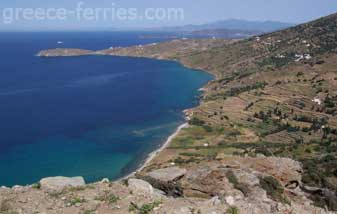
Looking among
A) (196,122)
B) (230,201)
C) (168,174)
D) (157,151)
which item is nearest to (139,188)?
(230,201)

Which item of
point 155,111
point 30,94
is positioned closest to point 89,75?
point 30,94

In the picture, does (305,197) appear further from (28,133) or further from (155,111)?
(155,111)

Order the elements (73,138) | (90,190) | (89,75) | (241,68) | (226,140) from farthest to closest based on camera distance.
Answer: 1. (89,75)
2. (241,68)
3. (73,138)
4. (226,140)
5. (90,190)

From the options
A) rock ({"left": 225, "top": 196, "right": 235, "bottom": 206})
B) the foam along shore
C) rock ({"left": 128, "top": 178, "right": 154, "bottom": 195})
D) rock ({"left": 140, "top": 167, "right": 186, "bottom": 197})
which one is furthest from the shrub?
the foam along shore

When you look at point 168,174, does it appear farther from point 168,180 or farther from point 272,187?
point 272,187

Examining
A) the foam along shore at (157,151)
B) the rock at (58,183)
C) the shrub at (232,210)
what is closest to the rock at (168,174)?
the rock at (58,183)
